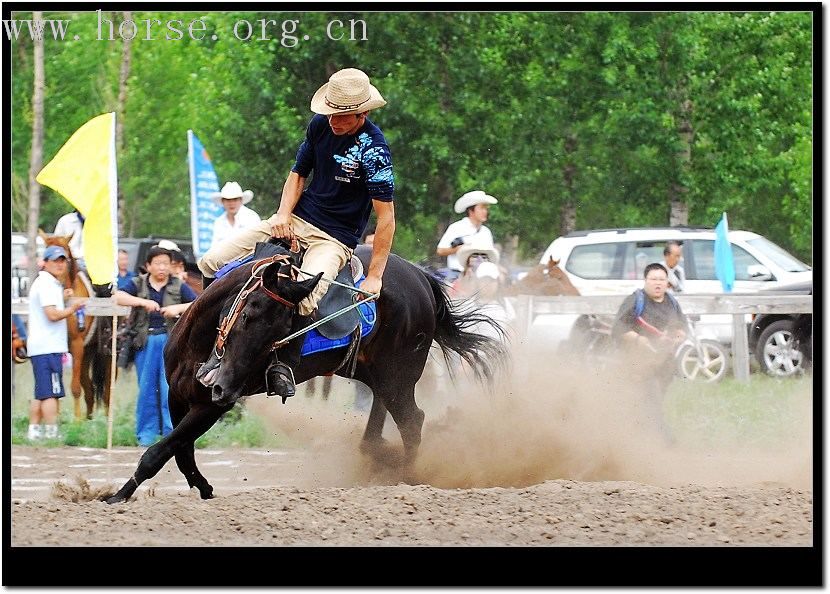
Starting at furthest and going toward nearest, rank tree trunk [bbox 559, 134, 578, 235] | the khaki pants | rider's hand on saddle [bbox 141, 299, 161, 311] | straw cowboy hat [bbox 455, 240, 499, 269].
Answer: tree trunk [bbox 559, 134, 578, 235], straw cowboy hat [bbox 455, 240, 499, 269], rider's hand on saddle [bbox 141, 299, 161, 311], the khaki pants

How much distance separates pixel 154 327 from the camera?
12.1 m

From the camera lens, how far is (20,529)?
22.0ft

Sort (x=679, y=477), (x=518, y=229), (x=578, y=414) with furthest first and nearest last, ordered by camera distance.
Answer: (x=518, y=229) < (x=578, y=414) < (x=679, y=477)

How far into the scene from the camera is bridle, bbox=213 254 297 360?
25.3 feet

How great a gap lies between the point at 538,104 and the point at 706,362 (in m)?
A: 7.40

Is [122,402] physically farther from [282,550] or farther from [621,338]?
[282,550]

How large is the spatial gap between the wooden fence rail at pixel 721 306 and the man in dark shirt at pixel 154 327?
401cm

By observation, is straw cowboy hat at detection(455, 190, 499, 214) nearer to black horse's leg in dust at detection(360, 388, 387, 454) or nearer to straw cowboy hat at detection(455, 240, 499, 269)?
straw cowboy hat at detection(455, 240, 499, 269)

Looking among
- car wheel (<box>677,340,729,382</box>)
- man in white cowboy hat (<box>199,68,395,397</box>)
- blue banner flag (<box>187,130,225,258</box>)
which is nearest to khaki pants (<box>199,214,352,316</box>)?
man in white cowboy hat (<box>199,68,395,397</box>)

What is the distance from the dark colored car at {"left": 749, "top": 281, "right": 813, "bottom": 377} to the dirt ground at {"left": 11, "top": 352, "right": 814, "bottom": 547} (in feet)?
9.65

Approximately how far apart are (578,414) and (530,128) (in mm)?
10763

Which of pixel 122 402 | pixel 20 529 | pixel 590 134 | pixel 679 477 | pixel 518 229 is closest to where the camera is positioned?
pixel 20 529

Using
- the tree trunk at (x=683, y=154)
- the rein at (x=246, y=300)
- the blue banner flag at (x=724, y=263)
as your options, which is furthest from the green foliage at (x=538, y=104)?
the rein at (x=246, y=300)

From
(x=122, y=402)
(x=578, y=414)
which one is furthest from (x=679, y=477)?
(x=122, y=402)
